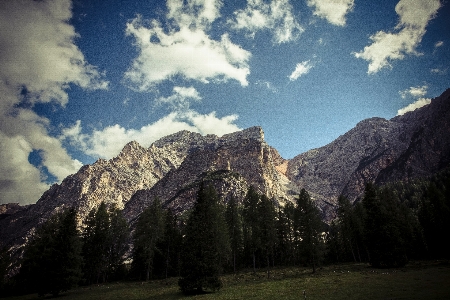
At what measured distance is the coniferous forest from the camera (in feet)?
116

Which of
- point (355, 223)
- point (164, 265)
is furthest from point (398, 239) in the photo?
point (164, 265)

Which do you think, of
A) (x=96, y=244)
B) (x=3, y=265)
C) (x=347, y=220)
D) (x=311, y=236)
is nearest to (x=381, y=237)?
(x=311, y=236)

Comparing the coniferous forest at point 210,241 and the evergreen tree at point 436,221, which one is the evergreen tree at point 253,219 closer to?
the coniferous forest at point 210,241

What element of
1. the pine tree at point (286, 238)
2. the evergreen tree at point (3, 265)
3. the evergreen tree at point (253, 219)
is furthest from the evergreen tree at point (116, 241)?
the pine tree at point (286, 238)

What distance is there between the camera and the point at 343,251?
78438 mm

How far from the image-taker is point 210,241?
3369cm

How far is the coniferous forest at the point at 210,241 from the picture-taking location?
35.3 metres

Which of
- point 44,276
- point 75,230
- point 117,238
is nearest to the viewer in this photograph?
point 44,276

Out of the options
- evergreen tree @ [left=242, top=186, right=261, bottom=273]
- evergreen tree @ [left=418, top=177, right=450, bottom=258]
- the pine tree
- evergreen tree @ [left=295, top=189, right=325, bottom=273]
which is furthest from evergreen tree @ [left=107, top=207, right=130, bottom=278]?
evergreen tree @ [left=418, top=177, right=450, bottom=258]

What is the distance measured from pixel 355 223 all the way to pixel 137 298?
58.1 metres

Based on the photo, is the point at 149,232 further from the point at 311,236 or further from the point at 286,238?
the point at 286,238

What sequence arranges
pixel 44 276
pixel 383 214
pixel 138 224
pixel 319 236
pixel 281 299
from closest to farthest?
pixel 281 299, pixel 44 276, pixel 383 214, pixel 319 236, pixel 138 224

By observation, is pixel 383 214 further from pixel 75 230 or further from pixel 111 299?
pixel 75 230

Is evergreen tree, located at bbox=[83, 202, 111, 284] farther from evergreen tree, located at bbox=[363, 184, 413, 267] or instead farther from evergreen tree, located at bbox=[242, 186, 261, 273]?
evergreen tree, located at bbox=[363, 184, 413, 267]
